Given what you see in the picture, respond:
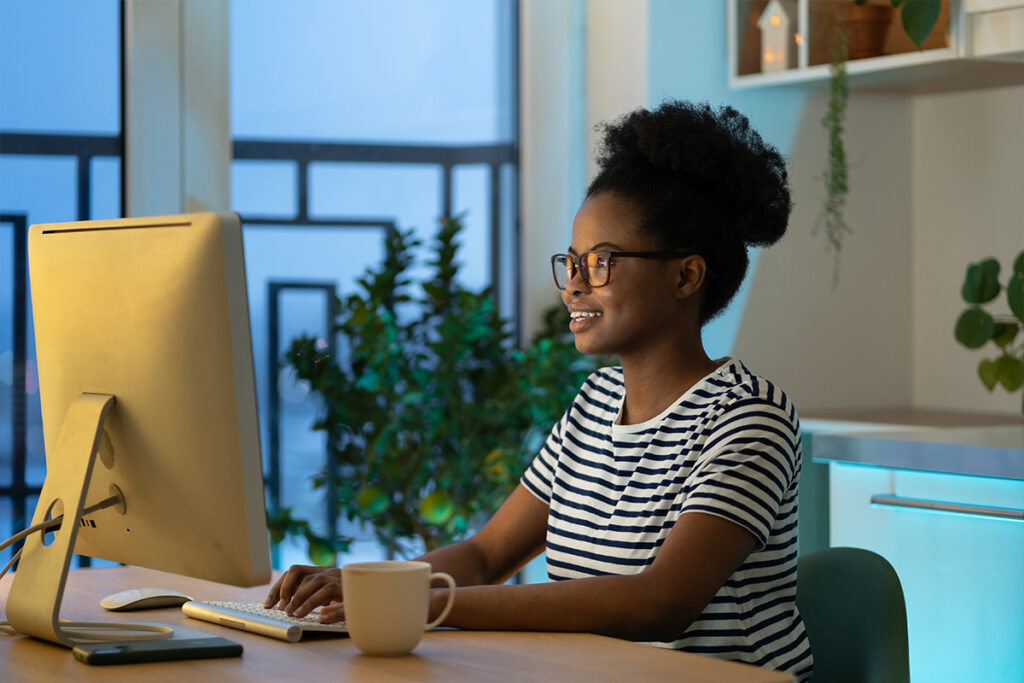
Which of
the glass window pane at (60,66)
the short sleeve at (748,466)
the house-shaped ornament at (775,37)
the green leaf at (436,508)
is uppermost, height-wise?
the house-shaped ornament at (775,37)

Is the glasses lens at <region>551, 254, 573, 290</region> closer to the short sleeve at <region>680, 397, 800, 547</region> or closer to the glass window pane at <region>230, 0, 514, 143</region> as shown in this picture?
the short sleeve at <region>680, 397, 800, 547</region>

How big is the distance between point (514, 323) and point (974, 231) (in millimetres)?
1235

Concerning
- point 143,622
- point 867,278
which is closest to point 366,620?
point 143,622

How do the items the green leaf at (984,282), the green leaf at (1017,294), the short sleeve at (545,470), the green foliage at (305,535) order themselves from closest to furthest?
1. the short sleeve at (545,470)
2. the green leaf at (1017,294)
3. the green leaf at (984,282)
4. the green foliage at (305,535)

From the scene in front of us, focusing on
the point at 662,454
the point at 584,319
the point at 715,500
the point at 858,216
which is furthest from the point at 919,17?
the point at 715,500

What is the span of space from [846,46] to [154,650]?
2273mm

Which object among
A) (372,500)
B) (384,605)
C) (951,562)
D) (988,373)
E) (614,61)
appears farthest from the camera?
(614,61)

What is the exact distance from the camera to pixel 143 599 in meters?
1.67

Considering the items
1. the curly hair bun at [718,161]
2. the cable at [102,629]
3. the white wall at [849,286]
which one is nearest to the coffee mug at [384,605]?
the cable at [102,629]

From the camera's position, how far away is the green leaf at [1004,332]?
112 inches

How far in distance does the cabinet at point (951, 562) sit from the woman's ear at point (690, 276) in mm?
974

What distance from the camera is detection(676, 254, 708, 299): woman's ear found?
1.86 meters

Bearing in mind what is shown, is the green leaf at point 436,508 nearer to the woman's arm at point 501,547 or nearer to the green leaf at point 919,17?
the woman's arm at point 501,547

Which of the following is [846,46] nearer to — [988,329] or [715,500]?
[988,329]
